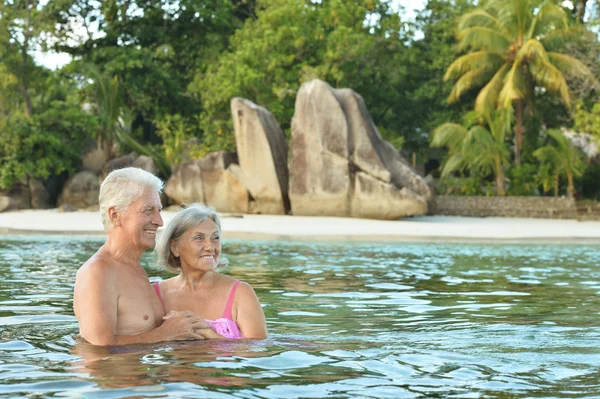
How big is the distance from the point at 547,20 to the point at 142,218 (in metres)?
27.6

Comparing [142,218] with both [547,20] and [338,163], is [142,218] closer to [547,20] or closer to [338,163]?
[338,163]

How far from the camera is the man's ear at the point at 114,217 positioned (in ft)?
17.0

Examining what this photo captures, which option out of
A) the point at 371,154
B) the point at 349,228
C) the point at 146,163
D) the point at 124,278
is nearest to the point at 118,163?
the point at 146,163

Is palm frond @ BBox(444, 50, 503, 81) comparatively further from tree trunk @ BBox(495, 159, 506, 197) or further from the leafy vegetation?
tree trunk @ BBox(495, 159, 506, 197)

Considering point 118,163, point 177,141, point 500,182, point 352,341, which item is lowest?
point 352,341

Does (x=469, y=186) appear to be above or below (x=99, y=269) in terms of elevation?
above

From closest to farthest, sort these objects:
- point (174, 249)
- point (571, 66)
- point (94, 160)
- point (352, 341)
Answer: point (174, 249)
point (352, 341)
point (571, 66)
point (94, 160)

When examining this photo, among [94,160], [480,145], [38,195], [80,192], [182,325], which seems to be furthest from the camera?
[94,160]

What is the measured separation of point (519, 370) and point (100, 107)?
96.0ft

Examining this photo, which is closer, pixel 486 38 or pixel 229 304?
pixel 229 304

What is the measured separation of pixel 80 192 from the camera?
31.1 meters

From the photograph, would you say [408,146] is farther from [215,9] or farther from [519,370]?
[519,370]

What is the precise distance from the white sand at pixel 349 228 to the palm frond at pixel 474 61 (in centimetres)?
573

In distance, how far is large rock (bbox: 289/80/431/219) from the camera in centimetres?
2606
